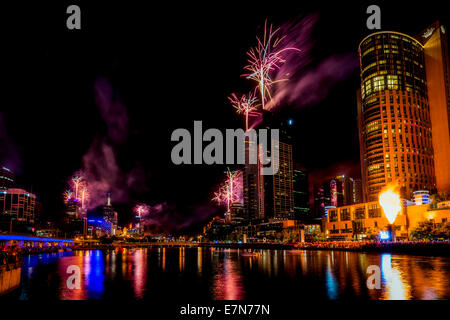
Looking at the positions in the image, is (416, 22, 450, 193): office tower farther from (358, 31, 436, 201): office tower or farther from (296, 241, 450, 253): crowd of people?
(296, 241, 450, 253): crowd of people

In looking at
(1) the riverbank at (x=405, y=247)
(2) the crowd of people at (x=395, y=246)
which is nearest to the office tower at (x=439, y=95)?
(2) the crowd of people at (x=395, y=246)

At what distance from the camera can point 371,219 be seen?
10812 cm

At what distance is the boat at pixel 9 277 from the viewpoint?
19.1m

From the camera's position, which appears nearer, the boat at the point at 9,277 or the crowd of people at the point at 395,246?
the boat at the point at 9,277

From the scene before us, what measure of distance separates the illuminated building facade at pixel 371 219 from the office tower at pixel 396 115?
→ 40.2 m

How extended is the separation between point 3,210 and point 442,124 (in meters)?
219

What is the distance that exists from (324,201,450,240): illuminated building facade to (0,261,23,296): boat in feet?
296

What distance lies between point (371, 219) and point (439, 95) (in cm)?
8713

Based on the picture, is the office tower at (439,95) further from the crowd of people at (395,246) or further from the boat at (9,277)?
the boat at (9,277)

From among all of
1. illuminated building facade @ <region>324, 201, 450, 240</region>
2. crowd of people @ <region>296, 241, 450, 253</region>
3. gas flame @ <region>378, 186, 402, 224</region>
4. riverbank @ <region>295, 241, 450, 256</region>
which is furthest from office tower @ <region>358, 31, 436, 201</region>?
riverbank @ <region>295, 241, 450, 256</region>

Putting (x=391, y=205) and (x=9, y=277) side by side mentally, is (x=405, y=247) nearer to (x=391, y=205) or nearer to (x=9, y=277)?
(x=391, y=205)

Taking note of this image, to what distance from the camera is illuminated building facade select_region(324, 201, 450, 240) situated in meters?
90.6

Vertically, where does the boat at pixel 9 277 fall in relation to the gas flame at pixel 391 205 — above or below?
below
